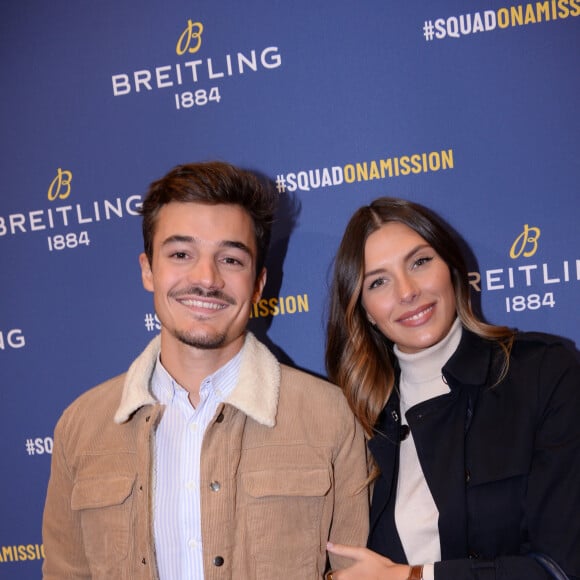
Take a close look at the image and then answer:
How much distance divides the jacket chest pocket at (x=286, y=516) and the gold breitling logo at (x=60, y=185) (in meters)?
1.55

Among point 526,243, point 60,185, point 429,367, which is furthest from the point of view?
point 60,185

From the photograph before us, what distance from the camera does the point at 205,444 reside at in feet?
6.43

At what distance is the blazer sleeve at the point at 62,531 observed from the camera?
2.16 metres

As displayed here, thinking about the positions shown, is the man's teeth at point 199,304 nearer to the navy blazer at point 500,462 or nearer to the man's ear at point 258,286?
the man's ear at point 258,286

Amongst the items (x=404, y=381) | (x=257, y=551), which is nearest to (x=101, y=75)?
(x=404, y=381)

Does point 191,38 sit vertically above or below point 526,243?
above

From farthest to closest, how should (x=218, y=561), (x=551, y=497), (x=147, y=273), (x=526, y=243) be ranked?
1. (x=526, y=243)
2. (x=147, y=273)
3. (x=218, y=561)
4. (x=551, y=497)

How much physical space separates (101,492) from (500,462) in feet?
4.35

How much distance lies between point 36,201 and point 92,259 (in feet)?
1.22

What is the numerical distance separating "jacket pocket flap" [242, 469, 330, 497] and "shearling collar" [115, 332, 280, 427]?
0.56ft

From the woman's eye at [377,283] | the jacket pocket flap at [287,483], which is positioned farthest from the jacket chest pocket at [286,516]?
the woman's eye at [377,283]

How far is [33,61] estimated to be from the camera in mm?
2686

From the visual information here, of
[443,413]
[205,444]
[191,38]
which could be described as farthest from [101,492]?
[191,38]

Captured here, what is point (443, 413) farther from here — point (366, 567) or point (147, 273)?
point (147, 273)
